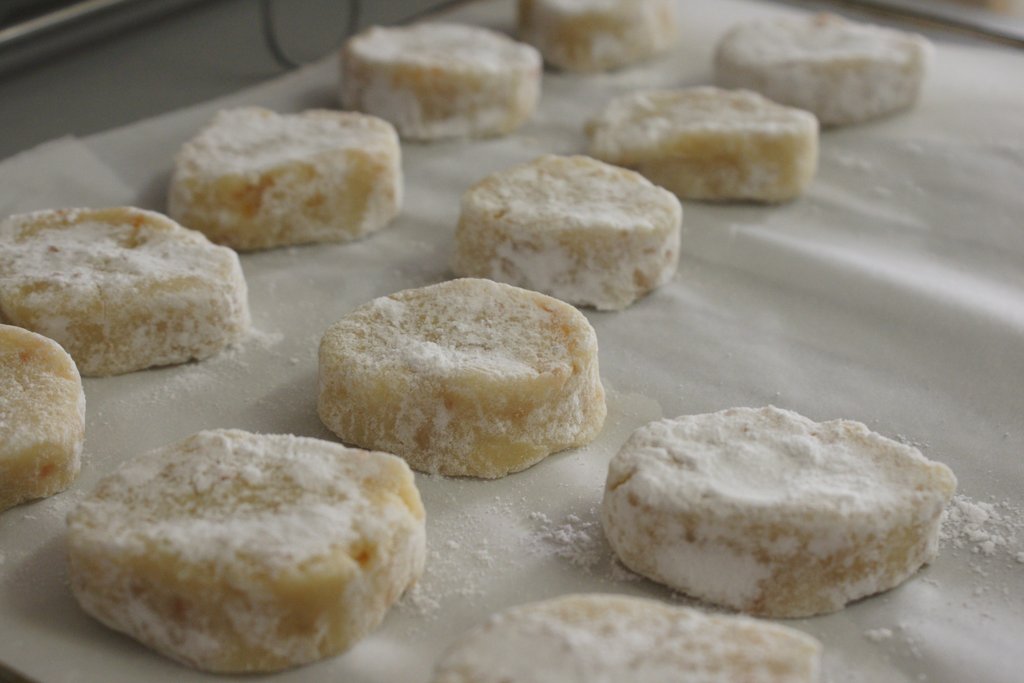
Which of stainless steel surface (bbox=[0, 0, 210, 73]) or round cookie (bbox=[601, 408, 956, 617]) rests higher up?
stainless steel surface (bbox=[0, 0, 210, 73])

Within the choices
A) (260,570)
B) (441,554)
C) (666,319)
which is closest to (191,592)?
(260,570)

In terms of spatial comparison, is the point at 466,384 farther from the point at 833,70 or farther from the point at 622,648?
the point at 833,70

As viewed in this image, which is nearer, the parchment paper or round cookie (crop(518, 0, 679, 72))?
the parchment paper

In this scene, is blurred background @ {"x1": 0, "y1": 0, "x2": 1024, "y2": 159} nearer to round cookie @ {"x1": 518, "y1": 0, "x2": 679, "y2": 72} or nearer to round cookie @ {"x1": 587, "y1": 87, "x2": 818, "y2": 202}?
round cookie @ {"x1": 518, "y1": 0, "x2": 679, "y2": 72}

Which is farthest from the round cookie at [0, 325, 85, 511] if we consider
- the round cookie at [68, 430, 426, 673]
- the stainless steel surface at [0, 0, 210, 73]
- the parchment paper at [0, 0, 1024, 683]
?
the stainless steel surface at [0, 0, 210, 73]

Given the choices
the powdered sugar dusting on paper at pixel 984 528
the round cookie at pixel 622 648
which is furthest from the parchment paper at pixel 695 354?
the round cookie at pixel 622 648

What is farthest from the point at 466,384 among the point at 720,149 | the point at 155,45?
the point at 155,45

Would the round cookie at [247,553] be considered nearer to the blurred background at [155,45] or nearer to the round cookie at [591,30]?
the blurred background at [155,45]
